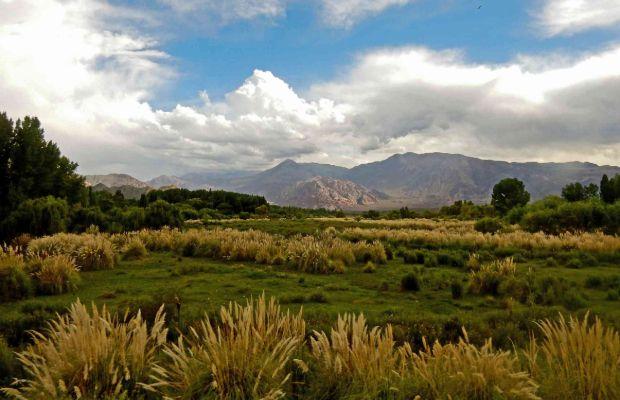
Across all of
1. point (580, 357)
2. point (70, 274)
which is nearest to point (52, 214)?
point (70, 274)

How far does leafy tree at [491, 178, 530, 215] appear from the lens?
206 feet

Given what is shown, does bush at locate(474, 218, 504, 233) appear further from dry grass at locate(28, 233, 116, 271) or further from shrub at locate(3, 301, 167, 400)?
shrub at locate(3, 301, 167, 400)

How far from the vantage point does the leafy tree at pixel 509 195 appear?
6291cm

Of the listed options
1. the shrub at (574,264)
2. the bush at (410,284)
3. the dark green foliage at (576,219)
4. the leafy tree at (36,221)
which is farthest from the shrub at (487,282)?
the leafy tree at (36,221)

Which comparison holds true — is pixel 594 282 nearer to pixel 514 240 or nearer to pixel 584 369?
pixel 514 240

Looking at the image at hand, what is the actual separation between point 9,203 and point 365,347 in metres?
40.7

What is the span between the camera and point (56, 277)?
40.3 ft

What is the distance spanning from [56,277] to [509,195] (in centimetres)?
6395

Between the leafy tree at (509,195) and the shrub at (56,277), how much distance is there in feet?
205

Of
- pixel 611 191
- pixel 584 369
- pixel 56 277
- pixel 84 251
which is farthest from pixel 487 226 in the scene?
pixel 611 191

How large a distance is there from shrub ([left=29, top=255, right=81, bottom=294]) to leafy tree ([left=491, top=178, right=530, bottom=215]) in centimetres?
6237

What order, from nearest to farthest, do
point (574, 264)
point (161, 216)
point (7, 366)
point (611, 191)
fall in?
point (7, 366) < point (574, 264) < point (161, 216) < point (611, 191)

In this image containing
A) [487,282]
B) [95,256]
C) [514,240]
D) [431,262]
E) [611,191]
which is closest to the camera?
[487,282]

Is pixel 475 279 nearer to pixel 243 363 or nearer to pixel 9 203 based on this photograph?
pixel 243 363
